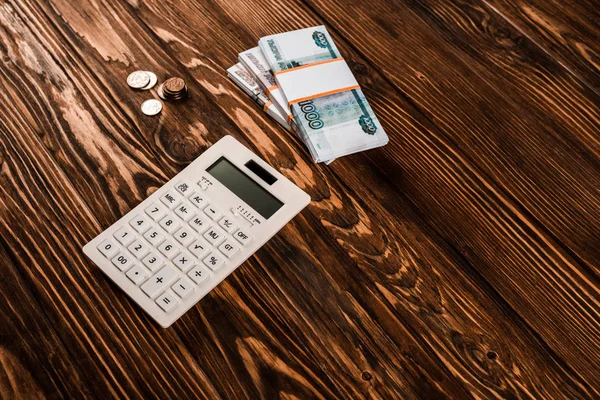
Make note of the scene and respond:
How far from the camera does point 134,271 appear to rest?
0.68 metres

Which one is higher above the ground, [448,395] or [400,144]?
[400,144]

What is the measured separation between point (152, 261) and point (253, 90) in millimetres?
301

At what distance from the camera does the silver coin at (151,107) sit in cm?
80

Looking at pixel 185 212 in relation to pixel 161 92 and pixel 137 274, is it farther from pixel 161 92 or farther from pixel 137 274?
pixel 161 92

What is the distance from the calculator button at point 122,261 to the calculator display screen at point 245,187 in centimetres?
16

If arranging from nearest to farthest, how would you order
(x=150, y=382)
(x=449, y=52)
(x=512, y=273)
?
(x=150, y=382)
(x=512, y=273)
(x=449, y=52)

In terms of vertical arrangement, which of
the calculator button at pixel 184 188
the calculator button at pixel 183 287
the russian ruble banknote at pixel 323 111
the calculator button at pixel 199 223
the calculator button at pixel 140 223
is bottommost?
the calculator button at pixel 183 287

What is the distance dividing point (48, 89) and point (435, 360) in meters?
0.64

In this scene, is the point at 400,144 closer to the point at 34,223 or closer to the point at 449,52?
the point at 449,52

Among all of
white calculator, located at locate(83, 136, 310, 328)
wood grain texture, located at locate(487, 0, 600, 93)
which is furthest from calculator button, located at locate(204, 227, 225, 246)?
wood grain texture, located at locate(487, 0, 600, 93)

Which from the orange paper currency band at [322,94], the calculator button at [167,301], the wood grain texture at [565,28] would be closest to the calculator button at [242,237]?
the calculator button at [167,301]

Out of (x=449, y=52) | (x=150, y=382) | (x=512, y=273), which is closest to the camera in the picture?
(x=150, y=382)

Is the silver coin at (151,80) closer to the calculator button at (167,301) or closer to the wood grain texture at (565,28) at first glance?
the calculator button at (167,301)

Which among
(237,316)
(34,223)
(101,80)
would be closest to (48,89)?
(101,80)
